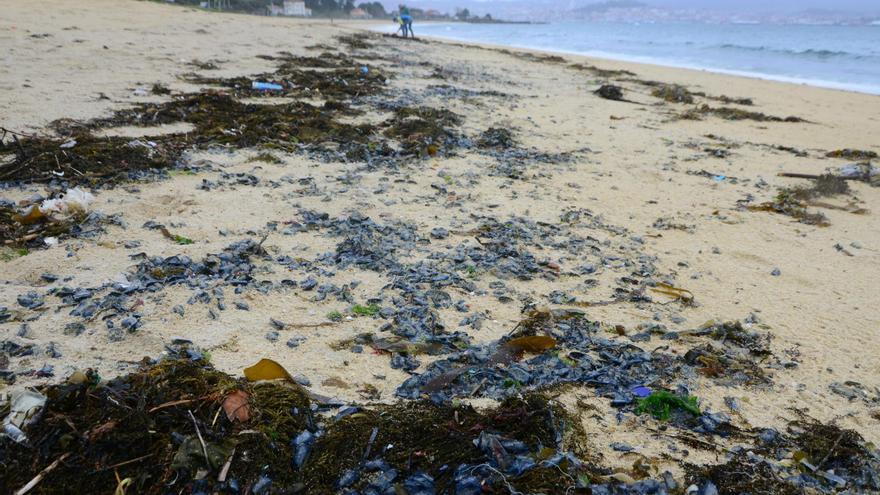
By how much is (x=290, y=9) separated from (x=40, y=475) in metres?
70.2

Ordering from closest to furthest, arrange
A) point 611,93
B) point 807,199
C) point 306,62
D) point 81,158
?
point 81,158 → point 807,199 → point 611,93 → point 306,62

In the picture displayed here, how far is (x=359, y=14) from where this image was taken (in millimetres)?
87125

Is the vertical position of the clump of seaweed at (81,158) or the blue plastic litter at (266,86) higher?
the blue plastic litter at (266,86)

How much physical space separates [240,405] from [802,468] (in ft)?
8.92

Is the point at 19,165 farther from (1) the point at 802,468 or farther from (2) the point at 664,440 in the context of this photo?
(1) the point at 802,468

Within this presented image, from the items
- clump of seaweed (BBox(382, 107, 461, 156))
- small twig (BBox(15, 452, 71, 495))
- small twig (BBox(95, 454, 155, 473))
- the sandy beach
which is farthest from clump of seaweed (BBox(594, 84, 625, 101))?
small twig (BBox(15, 452, 71, 495))

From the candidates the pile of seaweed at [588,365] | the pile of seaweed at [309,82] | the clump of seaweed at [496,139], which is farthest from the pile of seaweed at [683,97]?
the pile of seaweed at [588,365]

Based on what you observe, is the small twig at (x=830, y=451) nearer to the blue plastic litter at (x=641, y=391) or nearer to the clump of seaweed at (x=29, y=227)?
the blue plastic litter at (x=641, y=391)

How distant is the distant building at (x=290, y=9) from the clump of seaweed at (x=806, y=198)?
62923 millimetres

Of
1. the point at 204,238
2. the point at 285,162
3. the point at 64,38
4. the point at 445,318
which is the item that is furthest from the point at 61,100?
the point at 445,318

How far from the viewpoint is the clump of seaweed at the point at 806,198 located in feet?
19.6

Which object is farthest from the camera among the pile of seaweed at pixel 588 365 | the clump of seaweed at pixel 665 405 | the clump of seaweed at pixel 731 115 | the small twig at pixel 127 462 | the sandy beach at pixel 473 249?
the clump of seaweed at pixel 731 115

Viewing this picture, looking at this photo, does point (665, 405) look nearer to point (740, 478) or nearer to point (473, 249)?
point (740, 478)

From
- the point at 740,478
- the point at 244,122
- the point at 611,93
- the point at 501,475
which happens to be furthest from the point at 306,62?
the point at 740,478
